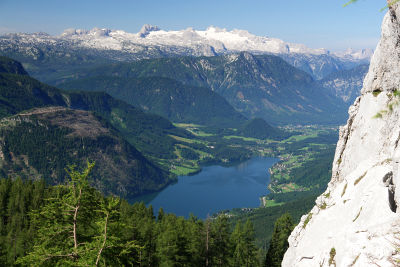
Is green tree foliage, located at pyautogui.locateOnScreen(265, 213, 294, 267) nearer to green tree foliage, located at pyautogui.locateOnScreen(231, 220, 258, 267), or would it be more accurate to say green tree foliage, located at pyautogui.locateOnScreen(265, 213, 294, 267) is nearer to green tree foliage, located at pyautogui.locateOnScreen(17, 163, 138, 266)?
green tree foliage, located at pyautogui.locateOnScreen(231, 220, 258, 267)

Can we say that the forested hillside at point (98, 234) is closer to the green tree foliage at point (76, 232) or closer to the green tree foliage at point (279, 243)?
the green tree foliage at point (76, 232)

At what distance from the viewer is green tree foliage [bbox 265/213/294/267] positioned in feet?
182

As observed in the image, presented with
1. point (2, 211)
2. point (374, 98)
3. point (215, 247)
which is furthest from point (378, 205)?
point (2, 211)

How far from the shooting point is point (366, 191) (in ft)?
90.6

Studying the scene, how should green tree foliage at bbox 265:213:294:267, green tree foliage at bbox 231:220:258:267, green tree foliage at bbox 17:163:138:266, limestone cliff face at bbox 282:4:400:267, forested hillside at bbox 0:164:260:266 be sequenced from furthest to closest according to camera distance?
green tree foliage at bbox 265:213:294:267, green tree foliage at bbox 231:220:258:267, limestone cliff face at bbox 282:4:400:267, forested hillside at bbox 0:164:260:266, green tree foliage at bbox 17:163:138:266

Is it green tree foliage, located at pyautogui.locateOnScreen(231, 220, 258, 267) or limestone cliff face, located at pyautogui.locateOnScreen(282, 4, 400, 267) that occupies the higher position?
limestone cliff face, located at pyautogui.locateOnScreen(282, 4, 400, 267)

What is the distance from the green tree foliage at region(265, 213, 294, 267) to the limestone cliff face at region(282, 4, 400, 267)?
17845 millimetres

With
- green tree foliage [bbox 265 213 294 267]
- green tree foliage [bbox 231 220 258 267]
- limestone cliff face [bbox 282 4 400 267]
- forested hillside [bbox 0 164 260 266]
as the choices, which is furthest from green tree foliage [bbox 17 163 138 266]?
green tree foliage [bbox 265 213 294 267]

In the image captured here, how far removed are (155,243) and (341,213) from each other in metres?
31.2

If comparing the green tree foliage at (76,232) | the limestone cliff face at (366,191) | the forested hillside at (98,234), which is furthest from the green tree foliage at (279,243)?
the green tree foliage at (76,232)

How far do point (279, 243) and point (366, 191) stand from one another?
31114 mm

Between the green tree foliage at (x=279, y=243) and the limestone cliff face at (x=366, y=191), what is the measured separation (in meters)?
17.8

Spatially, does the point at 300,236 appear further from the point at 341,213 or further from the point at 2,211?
the point at 2,211

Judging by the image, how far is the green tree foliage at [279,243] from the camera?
5556cm
